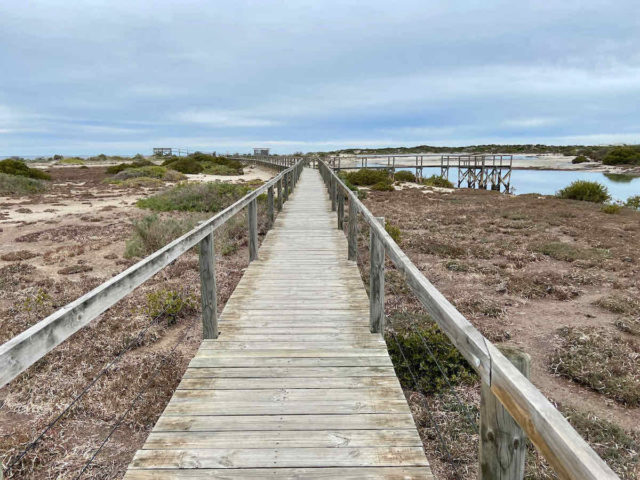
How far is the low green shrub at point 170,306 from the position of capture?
6.22 meters

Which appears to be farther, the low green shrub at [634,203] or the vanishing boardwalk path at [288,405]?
the low green shrub at [634,203]

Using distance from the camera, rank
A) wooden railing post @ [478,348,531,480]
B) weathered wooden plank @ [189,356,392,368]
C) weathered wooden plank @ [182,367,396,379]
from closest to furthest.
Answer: wooden railing post @ [478,348,531,480], weathered wooden plank @ [182,367,396,379], weathered wooden plank @ [189,356,392,368]

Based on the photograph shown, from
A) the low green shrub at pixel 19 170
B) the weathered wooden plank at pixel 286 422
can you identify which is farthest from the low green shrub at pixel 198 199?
the low green shrub at pixel 19 170

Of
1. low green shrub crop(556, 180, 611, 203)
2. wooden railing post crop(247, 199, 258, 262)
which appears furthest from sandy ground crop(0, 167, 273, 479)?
low green shrub crop(556, 180, 611, 203)

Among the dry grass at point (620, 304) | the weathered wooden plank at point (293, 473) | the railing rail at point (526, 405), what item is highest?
the railing rail at point (526, 405)

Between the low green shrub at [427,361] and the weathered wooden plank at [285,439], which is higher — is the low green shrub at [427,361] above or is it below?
below

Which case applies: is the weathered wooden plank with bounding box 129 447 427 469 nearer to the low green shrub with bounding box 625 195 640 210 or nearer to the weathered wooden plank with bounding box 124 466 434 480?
the weathered wooden plank with bounding box 124 466 434 480

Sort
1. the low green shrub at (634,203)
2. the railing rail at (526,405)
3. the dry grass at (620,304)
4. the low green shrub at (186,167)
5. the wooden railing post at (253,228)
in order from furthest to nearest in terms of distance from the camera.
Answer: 1. the low green shrub at (186,167)
2. the low green shrub at (634,203)
3. the wooden railing post at (253,228)
4. the dry grass at (620,304)
5. the railing rail at (526,405)

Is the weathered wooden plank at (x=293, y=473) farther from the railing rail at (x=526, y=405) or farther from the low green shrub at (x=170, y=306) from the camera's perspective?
the low green shrub at (x=170, y=306)

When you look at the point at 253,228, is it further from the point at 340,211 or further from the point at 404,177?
the point at 404,177

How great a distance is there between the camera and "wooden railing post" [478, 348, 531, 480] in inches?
58.3

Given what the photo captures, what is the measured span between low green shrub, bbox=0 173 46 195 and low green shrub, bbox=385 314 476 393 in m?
24.2

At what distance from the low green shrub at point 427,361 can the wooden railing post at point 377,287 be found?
0.72 ft

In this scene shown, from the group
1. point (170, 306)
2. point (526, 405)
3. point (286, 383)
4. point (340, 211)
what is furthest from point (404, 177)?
point (526, 405)
